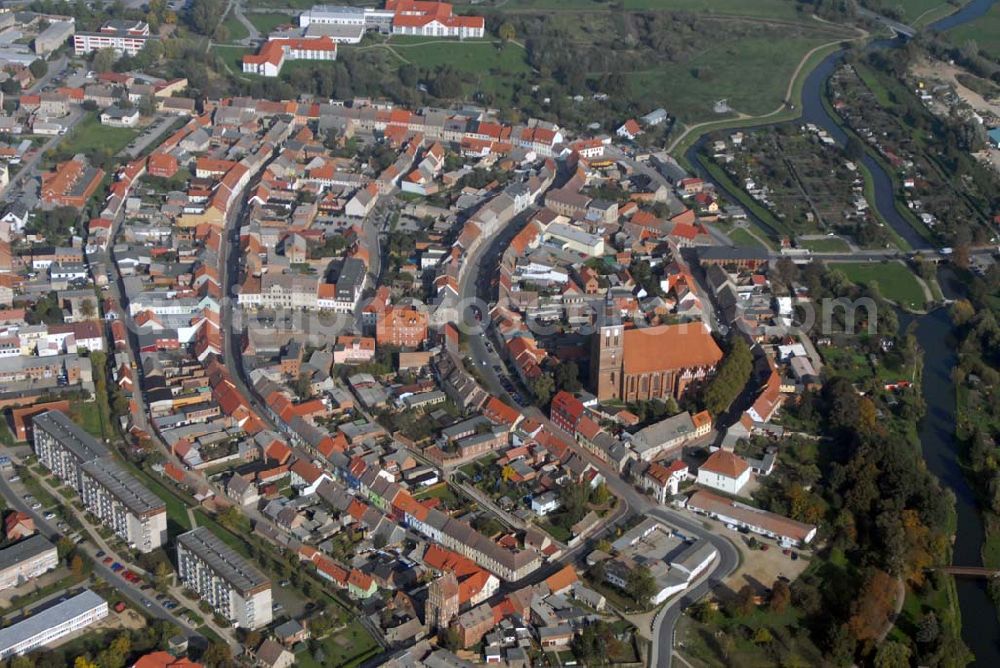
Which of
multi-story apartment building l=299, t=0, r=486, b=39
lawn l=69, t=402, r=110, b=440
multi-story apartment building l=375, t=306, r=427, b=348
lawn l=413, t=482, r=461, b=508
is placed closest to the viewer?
lawn l=413, t=482, r=461, b=508

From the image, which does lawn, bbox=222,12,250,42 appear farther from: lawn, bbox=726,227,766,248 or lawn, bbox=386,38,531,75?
lawn, bbox=726,227,766,248

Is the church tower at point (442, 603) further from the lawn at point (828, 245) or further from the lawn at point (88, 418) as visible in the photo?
the lawn at point (828, 245)

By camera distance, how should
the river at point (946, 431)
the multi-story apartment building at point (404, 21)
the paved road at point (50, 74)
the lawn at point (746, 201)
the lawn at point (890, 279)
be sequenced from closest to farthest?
the river at point (946, 431)
the lawn at point (890, 279)
the lawn at point (746, 201)
the paved road at point (50, 74)
the multi-story apartment building at point (404, 21)

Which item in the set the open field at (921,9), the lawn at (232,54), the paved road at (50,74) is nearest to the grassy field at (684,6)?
Result: the open field at (921,9)

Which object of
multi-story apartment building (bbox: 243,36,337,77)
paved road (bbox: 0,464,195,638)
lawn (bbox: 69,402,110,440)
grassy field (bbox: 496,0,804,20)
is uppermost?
grassy field (bbox: 496,0,804,20)

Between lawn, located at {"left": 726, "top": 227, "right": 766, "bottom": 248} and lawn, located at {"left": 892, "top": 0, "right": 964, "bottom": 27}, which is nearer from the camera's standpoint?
lawn, located at {"left": 726, "top": 227, "right": 766, "bottom": 248}

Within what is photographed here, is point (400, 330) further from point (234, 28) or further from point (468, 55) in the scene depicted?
point (234, 28)

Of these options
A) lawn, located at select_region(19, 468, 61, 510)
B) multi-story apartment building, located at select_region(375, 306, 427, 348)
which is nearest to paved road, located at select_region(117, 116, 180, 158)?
multi-story apartment building, located at select_region(375, 306, 427, 348)
